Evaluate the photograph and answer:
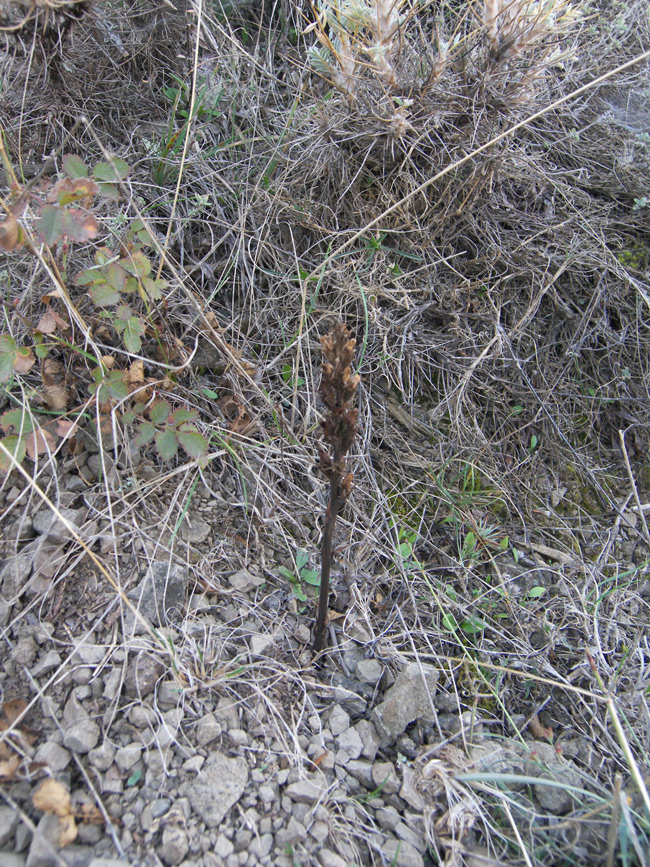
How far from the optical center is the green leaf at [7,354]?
4.61 ft

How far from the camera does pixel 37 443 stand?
142cm

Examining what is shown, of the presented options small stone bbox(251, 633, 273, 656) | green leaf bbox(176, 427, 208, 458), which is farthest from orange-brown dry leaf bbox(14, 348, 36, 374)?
small stone bbox(251, 633, 273, 656)

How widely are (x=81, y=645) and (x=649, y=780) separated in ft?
4.59

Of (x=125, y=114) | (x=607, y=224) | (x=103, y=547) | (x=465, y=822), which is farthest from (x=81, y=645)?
(x=607, y=224)

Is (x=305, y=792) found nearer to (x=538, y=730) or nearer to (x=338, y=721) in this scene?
(x=338, y=721)

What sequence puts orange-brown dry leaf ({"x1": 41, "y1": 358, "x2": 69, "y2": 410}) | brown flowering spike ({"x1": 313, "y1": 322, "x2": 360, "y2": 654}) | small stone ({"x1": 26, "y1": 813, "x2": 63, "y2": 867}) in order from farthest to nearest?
1. orange-brown dry leaf ({"x1": 41, "y1": 358, "x2": 69, "y2": 410})
2. brown flowering spike ({"x1": 313, "y1": 322, "x2": 360, "y2": 654})
3. small stone ({"x1": 26, "y1": 813, "x2": 63, "y2": 867})

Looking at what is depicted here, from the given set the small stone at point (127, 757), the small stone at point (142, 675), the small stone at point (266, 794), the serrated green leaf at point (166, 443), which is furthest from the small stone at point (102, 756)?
the serrated green leaf at point (166, 443)

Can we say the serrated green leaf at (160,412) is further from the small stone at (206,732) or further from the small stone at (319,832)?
the small stone at (319,832)

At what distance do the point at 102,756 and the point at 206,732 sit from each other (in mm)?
224

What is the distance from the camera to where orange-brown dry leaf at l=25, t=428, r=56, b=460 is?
1412 mm

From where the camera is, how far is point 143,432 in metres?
1.46

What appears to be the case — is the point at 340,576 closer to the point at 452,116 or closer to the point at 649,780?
the point at 649,780

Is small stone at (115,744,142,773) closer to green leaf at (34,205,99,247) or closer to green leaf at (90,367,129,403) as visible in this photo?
green leaf at (90,367,129,403)

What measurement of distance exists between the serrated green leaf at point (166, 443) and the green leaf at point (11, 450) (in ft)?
1.14
